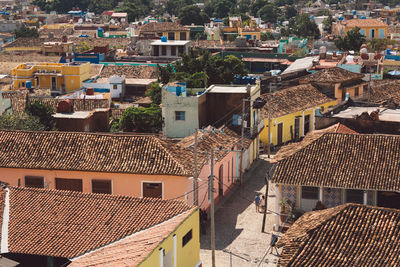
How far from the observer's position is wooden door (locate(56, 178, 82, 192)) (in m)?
33.5

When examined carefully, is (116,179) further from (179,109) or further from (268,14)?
(268,14)

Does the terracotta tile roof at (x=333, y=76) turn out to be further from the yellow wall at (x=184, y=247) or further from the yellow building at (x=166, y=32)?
the yellow building at (x=166, y=32)

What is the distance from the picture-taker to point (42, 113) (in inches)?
1777

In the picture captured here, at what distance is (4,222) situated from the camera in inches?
1052

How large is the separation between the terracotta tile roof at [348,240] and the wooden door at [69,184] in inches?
426

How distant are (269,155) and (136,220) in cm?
2123

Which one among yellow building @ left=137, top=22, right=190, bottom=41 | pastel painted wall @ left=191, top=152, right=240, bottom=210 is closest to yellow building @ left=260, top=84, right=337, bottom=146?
pastel painted wall @ left=191, top=152, right=240, bottom=210

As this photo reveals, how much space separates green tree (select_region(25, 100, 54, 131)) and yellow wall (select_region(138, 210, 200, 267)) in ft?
65.7

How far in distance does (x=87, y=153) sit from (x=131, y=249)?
11533 mm

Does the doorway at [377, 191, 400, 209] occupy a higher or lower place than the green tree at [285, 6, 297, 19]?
lower

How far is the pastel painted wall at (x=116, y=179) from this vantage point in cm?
3256

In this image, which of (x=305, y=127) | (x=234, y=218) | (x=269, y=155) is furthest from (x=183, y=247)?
(x=305, y=127)

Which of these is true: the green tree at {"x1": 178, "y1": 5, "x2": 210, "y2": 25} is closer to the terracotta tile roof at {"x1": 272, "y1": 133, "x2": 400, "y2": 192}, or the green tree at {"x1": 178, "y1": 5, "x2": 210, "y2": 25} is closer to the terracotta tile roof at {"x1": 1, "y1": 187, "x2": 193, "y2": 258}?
the terracotta tile roof at {"x1": 272, "y1": 133, "x2": 400, "y2": 192}

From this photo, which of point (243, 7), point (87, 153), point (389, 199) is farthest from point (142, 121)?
point (243, 7)
